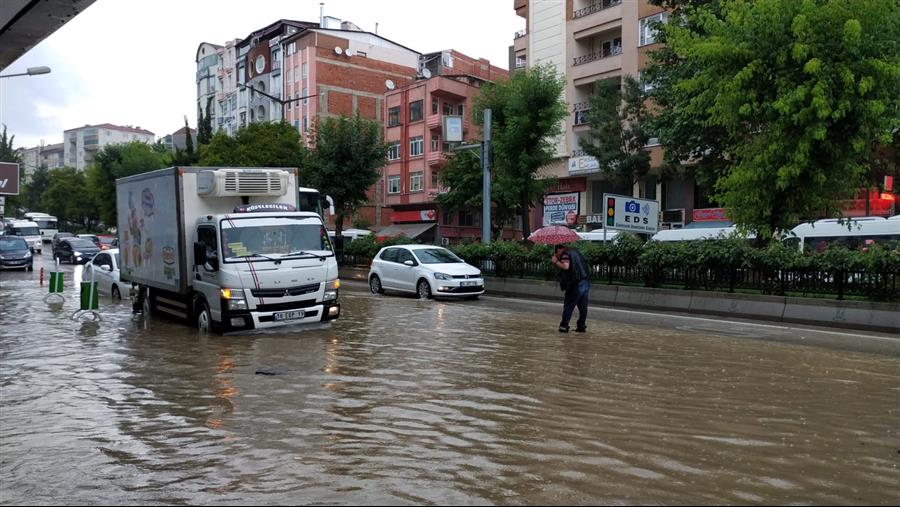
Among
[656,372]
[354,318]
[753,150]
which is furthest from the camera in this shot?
[753,150]

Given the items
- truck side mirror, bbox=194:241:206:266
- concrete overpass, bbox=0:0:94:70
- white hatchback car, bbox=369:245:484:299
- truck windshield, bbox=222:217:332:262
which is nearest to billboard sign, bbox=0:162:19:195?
white hatchback car, bbox=369:245:484:299

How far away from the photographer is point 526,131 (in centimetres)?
3145

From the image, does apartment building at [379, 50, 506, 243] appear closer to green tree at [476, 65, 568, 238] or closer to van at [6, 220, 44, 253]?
green tree at [476, 65, 568, 238]

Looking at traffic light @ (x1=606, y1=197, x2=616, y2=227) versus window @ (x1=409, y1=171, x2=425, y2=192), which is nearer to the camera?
traffic light @ (x1=606, y1=197, x2=616, y2=227)

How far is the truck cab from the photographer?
12648 millimetres

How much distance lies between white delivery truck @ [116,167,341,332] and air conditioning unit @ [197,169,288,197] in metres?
0.02

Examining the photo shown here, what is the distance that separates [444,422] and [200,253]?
25.7 feet

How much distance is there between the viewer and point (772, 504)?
440 centimetres

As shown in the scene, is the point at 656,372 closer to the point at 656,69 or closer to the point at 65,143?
the point at 656,69

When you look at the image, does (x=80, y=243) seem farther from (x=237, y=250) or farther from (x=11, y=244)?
(x=237, y=250)

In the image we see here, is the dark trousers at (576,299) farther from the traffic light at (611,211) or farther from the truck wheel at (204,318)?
the traffic light at (611,211)

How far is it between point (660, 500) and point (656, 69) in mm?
24282

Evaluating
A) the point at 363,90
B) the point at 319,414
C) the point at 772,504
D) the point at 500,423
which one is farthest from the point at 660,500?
the point at 363,90

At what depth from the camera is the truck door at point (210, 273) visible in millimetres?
12781
